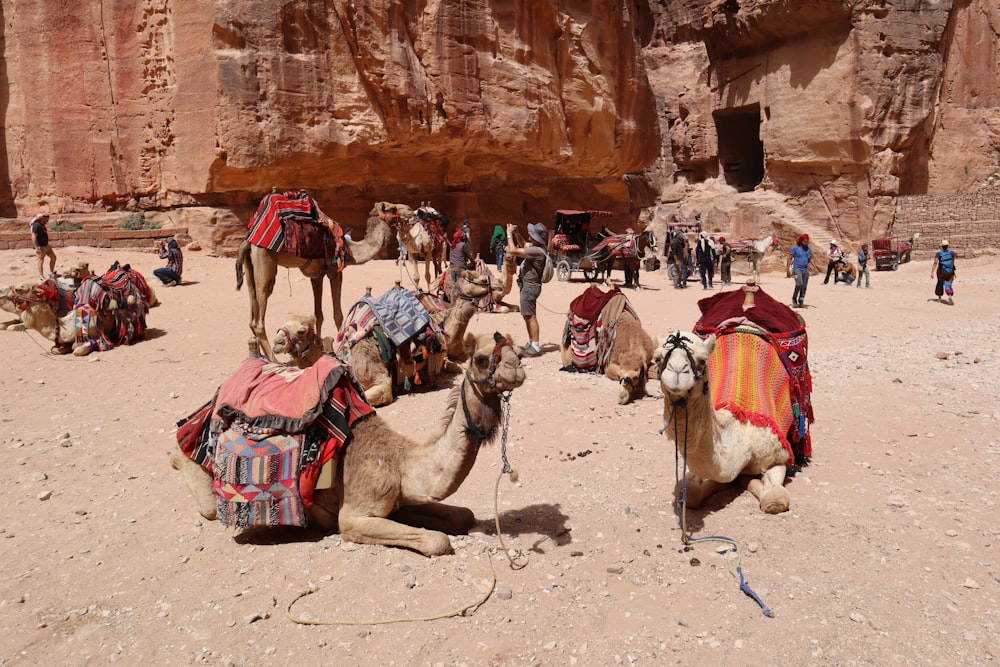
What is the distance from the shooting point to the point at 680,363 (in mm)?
3260

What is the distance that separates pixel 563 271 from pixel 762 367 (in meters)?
15.7

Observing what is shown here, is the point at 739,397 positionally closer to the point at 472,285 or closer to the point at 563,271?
the point at 472,285

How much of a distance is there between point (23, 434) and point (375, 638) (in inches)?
182

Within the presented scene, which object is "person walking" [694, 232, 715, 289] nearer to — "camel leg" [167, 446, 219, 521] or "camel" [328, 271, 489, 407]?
"camel" [328, 271, 489, 407]

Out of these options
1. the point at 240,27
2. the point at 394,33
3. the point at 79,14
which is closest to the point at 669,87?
the point at 394,33

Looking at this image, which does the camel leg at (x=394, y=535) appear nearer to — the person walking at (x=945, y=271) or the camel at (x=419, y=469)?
the camel at (x=419, y=469)

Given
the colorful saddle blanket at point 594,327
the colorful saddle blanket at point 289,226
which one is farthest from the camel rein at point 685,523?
the colorful saddle blanket at point 289,226

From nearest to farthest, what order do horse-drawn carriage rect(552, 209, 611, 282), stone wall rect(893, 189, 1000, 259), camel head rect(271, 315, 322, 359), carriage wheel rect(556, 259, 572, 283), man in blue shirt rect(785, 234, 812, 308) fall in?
camel head rect(271, 315, 322, 359) → man in blue shirt rect(785, 234, 812, 308) → horse-drawn carriage rect(552, 209, 611, 282) → carriage wheel rect(556, 259, 572, 283) → stone wall rect(893, 189, 1000, 259)

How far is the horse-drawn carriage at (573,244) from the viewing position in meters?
19.5

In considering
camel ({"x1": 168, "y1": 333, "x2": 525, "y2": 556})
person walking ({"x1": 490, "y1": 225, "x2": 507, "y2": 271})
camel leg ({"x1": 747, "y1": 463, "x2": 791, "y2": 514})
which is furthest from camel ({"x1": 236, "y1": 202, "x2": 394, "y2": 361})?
person walking ({"x1": 490, "y1": 225, "x2": 507, "y2": 271})

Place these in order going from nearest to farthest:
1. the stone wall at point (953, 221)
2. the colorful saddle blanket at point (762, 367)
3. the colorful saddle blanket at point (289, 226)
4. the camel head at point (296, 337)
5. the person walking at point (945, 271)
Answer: the colorful saddle blanket at point (762, 367)
the camel head at point (296, 337)
the colorful saddle blanket at point (289, 226)
the person walking at point (945, 271)
the stone wall at point (953, 221)

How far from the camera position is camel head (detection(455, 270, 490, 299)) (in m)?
7.20

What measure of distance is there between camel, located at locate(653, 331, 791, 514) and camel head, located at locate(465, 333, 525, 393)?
0.73 metres

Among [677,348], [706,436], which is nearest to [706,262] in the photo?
[706,436]
